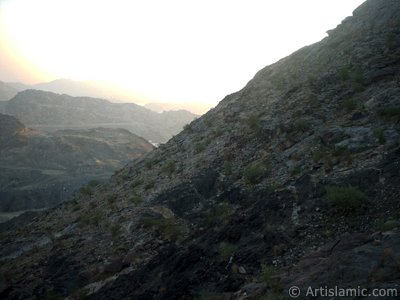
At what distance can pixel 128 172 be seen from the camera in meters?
22.0

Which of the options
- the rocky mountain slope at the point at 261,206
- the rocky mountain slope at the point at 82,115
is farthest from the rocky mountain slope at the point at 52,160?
the rocky mountain slope at the point at 82,115

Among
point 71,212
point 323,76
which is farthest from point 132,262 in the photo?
point 323,76

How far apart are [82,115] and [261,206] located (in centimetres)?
13886

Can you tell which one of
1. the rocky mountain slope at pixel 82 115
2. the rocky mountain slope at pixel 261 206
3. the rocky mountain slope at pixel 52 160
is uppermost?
the rocky mountain slope at pixel 82 115

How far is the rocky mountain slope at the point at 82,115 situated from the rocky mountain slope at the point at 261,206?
369 feet

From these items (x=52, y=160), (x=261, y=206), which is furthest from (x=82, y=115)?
(x=261, y=206)

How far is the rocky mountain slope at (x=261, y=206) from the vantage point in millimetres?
8117

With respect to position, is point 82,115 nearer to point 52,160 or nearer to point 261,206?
point 52,160

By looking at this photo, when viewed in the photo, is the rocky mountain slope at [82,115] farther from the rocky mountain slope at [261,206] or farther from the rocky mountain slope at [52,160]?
the rocky mountain slope at [261,206]

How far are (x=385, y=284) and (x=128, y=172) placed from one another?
1757 cm

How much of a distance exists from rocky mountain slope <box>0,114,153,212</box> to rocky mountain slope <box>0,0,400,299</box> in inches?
1339

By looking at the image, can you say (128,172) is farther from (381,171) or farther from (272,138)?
(381,171)

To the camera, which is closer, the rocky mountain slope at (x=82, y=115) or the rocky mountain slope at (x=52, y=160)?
the rocky mountain slope at (x=52, y=160)

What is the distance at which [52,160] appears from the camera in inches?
2808
